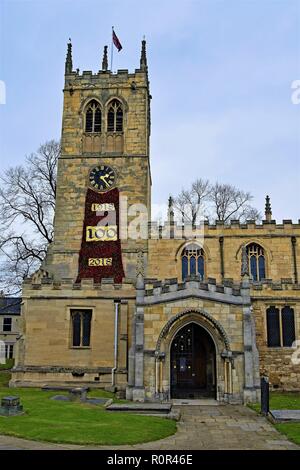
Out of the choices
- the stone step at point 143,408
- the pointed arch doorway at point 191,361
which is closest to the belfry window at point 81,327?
the pointed arch doorway at point 191,361

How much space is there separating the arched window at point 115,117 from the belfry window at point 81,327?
572 inches

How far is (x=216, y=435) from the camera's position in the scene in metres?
14.0

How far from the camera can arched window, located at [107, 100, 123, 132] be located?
35781mm

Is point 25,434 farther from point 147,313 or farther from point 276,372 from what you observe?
point 276,372

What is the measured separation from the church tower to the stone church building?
0.24ft

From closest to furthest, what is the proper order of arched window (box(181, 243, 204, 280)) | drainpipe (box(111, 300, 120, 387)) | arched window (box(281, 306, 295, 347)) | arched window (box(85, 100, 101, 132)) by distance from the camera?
drainpipe (box(111, 300, 120, 387)), arched window (box(281, 306, 295, 347)), arched window (box(181, 243, 204, 280)), arched window (box(85, 100, 101, 132))

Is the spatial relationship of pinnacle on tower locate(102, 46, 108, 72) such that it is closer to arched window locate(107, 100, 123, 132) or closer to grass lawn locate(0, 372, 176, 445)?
arched window locate(107, 100, 123, 132)

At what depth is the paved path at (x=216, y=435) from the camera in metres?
12.2

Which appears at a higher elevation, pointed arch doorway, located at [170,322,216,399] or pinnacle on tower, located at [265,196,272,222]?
pinnacle on tower, located at [265,196,272,222]

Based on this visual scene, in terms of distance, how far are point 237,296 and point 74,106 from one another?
2020cm

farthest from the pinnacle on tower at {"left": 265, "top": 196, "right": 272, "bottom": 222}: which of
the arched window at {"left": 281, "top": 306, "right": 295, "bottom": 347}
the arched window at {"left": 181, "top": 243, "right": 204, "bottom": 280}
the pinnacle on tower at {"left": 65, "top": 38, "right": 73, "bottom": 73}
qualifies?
the pinnacle on tower at {"left": 65, "top": 38, "right": 73, "bottom": 73}

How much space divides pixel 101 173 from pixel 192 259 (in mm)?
8669
